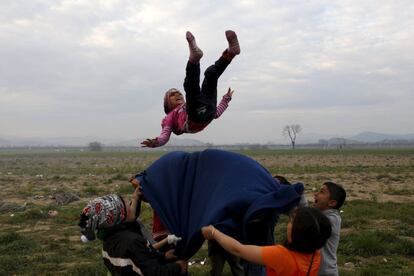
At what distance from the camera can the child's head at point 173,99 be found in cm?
400

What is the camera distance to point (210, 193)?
3.09 metres

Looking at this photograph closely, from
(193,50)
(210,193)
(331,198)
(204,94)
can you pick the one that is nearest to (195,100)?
(204,94)

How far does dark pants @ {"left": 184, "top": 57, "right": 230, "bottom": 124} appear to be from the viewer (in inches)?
131

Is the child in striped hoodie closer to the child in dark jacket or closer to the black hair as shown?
the child in dark jacket

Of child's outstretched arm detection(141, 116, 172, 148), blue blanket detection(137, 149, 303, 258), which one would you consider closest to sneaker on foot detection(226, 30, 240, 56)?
blue blanket detection(137, 149, 303, 258)

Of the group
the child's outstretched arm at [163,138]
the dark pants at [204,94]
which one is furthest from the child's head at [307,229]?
the child's outstretched arm at [163,138]

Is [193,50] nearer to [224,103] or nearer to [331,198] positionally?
[224,103]

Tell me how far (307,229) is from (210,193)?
0.72 metres

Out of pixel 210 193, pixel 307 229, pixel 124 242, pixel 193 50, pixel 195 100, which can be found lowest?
pixel 124 242

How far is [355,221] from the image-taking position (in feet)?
38.4

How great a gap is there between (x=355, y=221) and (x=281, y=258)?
9.58m

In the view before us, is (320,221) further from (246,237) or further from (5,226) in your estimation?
(5,226)

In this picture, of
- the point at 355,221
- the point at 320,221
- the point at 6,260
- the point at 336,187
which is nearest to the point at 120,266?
the point at 320,221

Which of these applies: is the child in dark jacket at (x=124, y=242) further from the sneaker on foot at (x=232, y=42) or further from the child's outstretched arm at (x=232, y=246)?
the sneaker on foot at (x=232, y=42)
